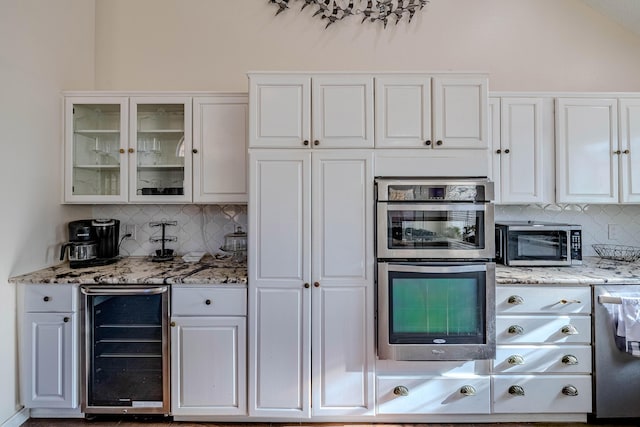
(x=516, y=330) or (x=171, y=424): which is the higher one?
(x=516, y=330)

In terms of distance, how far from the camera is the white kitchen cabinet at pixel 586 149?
235cm

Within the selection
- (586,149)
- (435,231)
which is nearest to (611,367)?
(435,231)

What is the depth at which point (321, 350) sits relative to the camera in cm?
196

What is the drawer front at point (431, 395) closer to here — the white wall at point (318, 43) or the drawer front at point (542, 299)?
the drawer front at point (542, 299)

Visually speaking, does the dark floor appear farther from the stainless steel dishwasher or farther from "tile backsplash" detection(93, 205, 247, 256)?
"tile backsplash" detection(93, 205, 247, 256)

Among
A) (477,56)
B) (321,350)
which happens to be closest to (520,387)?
(321,350)

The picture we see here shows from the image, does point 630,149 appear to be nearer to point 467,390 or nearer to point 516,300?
point 516,300

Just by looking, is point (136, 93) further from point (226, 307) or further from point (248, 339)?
point (248, 339)

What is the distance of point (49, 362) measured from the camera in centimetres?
196

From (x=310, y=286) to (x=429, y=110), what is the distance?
1401 millimetres

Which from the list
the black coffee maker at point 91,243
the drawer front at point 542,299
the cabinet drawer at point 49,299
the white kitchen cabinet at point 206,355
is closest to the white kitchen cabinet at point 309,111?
the white kitchen cabinet at point 206,355

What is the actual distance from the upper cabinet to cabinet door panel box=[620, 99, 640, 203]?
2.95 metres

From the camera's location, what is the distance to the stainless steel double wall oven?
1929 millimetres

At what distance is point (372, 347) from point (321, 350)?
33cm
